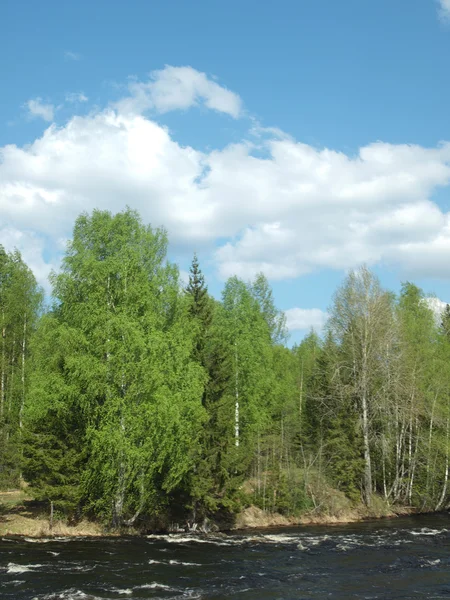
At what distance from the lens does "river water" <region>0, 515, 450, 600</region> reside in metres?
19.4

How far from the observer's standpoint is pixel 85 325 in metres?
30.6

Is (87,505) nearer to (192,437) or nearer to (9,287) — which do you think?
(192,437)

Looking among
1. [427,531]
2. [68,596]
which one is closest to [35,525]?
[68,596]

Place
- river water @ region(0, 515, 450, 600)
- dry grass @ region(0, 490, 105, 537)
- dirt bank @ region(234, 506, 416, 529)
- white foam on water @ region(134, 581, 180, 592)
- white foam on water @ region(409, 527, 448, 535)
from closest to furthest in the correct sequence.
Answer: river water @ region(0, 515, 450, 600)
white foam on water @ region(134, 581, 180, 592)
dry grass @ region(0, 490, 105, 537)
white foam on water @ region(409, 527, 448, 535)
dirt bank @ region(234, 506, 416, 529)

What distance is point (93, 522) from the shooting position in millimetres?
30578

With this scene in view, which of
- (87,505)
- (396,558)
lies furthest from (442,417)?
(87,505)

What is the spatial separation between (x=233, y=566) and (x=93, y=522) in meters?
10.5

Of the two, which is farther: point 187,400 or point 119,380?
point 187,400

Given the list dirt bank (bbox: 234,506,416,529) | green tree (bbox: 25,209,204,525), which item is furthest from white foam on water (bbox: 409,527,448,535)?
green tree (bbox: 25,209,204,525)

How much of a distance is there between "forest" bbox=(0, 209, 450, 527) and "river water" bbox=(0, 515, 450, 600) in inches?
137

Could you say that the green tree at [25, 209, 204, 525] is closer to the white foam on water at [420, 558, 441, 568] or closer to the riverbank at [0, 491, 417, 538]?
the riverbank at [0, 491, 417, 538]

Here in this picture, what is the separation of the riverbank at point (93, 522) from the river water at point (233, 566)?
4.29 ft

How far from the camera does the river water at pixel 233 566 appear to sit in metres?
19.4

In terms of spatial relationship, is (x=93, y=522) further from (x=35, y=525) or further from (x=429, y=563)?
(x=429, y=563)
